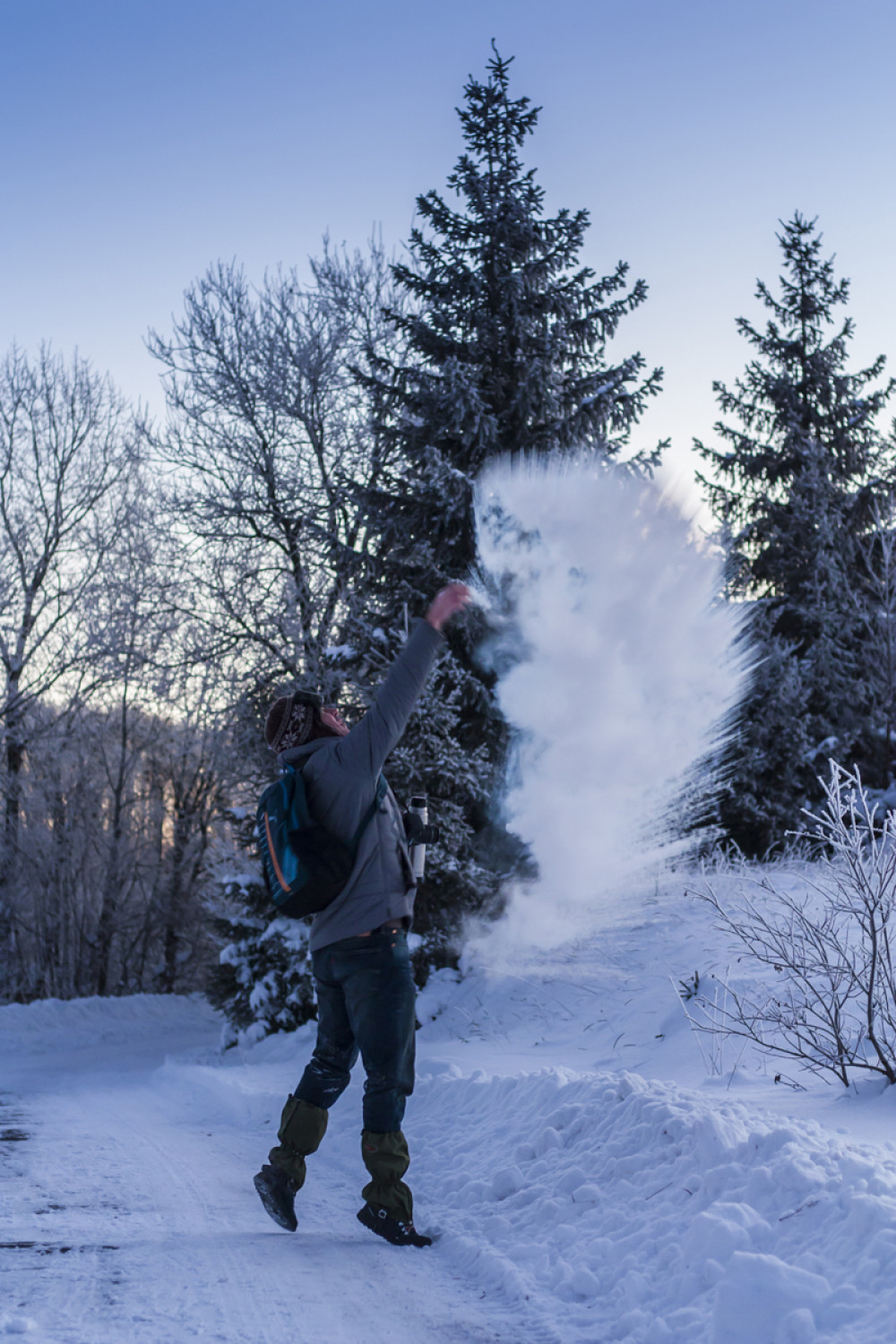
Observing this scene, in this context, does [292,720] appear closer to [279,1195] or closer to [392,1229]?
[279,1195]

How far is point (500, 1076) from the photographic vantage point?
519 centimetres

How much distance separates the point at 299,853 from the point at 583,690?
663 centimetres

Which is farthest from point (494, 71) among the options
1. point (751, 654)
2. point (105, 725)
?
point (105, 725)

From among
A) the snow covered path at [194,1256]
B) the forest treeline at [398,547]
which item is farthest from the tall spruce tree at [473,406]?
the snow covered path at [194,1256]

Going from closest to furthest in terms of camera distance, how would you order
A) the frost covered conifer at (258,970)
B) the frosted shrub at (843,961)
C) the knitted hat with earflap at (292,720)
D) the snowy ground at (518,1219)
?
1. the snowy ground at (518,1219)
2. the knitted hat with earflap at (292,720)
3. the frosted shrub at (843,961)
4. the frost covered conifer at (258,970)

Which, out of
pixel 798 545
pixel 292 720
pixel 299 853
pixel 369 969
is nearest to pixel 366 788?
pixel 299 853

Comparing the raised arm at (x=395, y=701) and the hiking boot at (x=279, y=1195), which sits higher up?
the raised arm at (x=395, y=701)

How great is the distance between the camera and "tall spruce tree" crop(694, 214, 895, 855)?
12.5 metres

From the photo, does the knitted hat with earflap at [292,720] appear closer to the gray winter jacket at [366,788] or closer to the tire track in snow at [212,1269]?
the gray winter jacket at [366,788]

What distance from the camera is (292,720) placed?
150 inches

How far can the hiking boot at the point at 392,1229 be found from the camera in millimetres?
3396

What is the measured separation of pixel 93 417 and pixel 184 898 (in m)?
11.7

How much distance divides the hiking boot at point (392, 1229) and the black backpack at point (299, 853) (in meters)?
1.07

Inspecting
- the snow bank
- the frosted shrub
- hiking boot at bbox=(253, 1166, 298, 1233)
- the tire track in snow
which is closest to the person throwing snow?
hiking boot at bbox=(253, 1166, 298, 1233)
